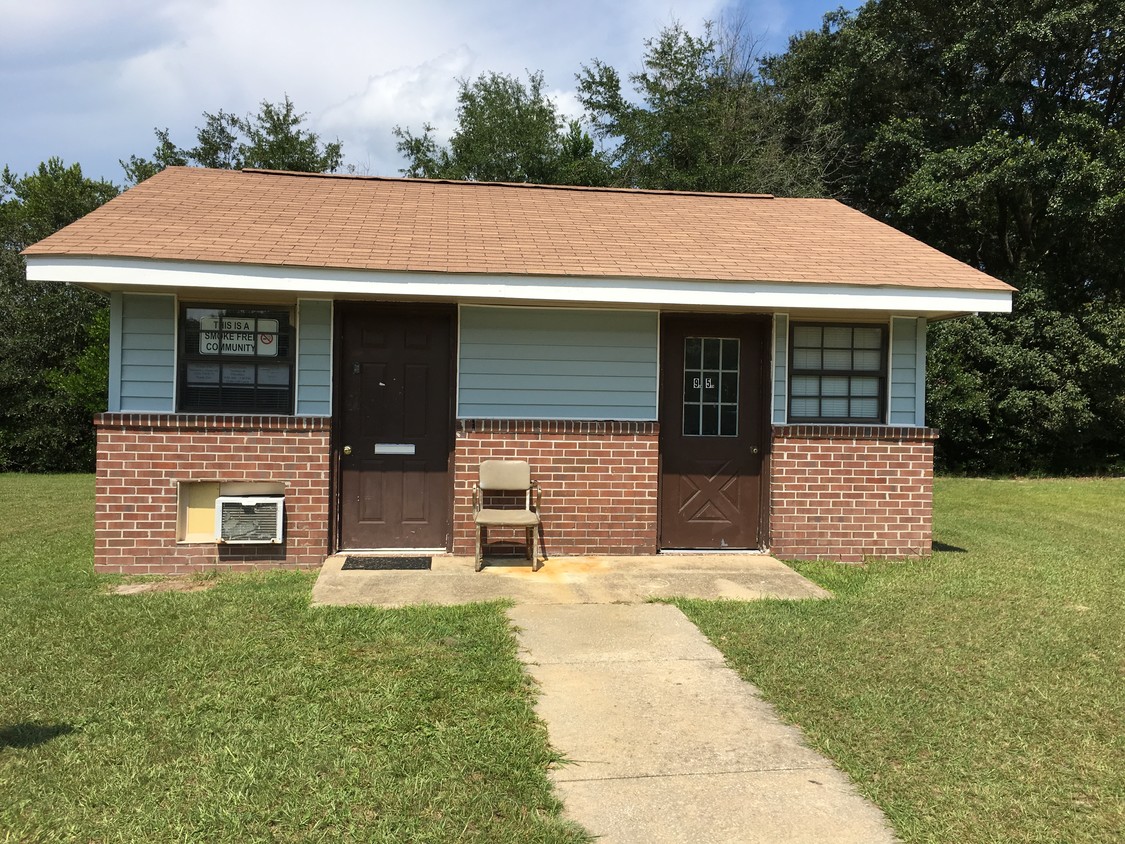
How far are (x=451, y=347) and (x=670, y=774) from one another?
5167mm

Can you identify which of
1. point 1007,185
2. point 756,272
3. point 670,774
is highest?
point 1007,185

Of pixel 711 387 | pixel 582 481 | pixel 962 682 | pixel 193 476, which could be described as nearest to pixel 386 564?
pixel 193 476

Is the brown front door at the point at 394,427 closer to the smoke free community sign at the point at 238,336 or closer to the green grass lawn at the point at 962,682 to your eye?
the smoke free community sign at the point at 238,336

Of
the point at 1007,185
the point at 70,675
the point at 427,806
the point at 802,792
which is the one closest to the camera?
the point at 427,806

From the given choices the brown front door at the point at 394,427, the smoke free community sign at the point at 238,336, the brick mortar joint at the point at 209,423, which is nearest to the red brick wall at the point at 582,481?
the brown front door at the point at 394,427

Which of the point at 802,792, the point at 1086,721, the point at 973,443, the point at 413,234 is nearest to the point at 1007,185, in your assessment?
the point at 973,443

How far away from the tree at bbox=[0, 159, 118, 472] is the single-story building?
38.9 feet

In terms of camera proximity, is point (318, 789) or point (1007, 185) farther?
point (1007, 185)

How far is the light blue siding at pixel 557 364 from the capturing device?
8039 mm

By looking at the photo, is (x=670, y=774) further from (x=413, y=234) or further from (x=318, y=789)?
(x=413, y=234)

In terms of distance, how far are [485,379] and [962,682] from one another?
4.77 meters

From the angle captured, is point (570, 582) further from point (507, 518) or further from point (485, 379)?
point (485, 379)

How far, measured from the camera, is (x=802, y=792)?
359 centimetres

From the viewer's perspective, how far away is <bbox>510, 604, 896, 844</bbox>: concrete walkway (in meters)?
3.32
